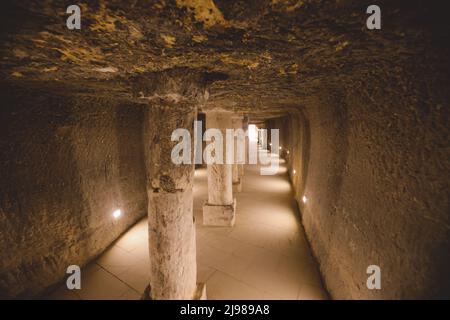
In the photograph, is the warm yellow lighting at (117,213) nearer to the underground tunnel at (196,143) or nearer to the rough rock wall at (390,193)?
the underground tunnel at (196,143)

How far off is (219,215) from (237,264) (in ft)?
5.76

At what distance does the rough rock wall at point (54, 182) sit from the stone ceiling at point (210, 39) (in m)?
1.03

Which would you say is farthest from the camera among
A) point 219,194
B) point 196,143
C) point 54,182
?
point 219,194

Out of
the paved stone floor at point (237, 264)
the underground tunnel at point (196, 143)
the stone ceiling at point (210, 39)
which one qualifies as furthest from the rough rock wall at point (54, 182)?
the stone ceiling at point (210, 39)

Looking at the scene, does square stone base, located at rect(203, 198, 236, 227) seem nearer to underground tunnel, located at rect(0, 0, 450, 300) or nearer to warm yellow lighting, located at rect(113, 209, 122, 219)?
underground tunnel, located at rect(0, 0, 450, 300)

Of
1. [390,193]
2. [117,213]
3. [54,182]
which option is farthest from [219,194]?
[390,193]

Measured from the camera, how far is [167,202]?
2.42 meters

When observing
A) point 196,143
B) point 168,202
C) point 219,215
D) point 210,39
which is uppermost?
point 210,39

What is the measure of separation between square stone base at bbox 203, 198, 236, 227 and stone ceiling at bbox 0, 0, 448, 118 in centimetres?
400

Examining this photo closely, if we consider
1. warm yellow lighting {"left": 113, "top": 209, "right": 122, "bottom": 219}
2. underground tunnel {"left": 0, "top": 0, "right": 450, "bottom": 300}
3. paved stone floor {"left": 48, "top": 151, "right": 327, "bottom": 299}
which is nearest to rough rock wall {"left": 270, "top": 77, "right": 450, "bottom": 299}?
underground tunnel {"left": 0, "top": 0, "right": 450, "bottom": 300}

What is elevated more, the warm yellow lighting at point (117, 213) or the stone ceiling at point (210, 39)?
the stone ceiling at point (210, 39)

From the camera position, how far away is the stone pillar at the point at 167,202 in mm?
2361

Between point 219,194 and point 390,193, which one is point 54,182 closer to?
point 219,194
